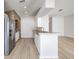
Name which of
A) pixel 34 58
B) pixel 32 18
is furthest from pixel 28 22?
pixel 34 58

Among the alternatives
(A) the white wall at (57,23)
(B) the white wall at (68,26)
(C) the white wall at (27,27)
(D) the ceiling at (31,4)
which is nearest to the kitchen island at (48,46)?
(D) the ceiling at (31,4)

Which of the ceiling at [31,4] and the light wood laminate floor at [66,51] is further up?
the ceiling at [31,4]

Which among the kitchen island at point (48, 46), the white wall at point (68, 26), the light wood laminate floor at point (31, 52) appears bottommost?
the light wood laminate floor at point (31, 52)

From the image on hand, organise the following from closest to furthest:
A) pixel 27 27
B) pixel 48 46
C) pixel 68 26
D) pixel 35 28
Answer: pixel 48 46
pixel 35 28
pixel 68 26
pixel 27 27

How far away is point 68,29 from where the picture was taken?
1407 cm

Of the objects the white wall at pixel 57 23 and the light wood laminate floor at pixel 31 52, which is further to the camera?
the white wall at pixel 57 23

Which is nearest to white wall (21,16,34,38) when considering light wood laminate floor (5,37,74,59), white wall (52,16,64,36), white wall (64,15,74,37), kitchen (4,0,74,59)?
kitchen (4,0,74,59)

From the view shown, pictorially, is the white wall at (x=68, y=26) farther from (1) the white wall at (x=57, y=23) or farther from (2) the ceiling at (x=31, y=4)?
(2) the ceiling at (x=31, y=4)

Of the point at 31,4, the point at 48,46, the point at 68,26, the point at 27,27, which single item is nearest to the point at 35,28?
the point at 27,27

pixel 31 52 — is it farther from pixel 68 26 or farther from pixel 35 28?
pixel 68 26

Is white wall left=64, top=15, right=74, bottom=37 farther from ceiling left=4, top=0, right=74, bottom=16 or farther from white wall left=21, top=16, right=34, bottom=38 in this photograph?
ceiling left=4, top=0, right=74, bottom=16
